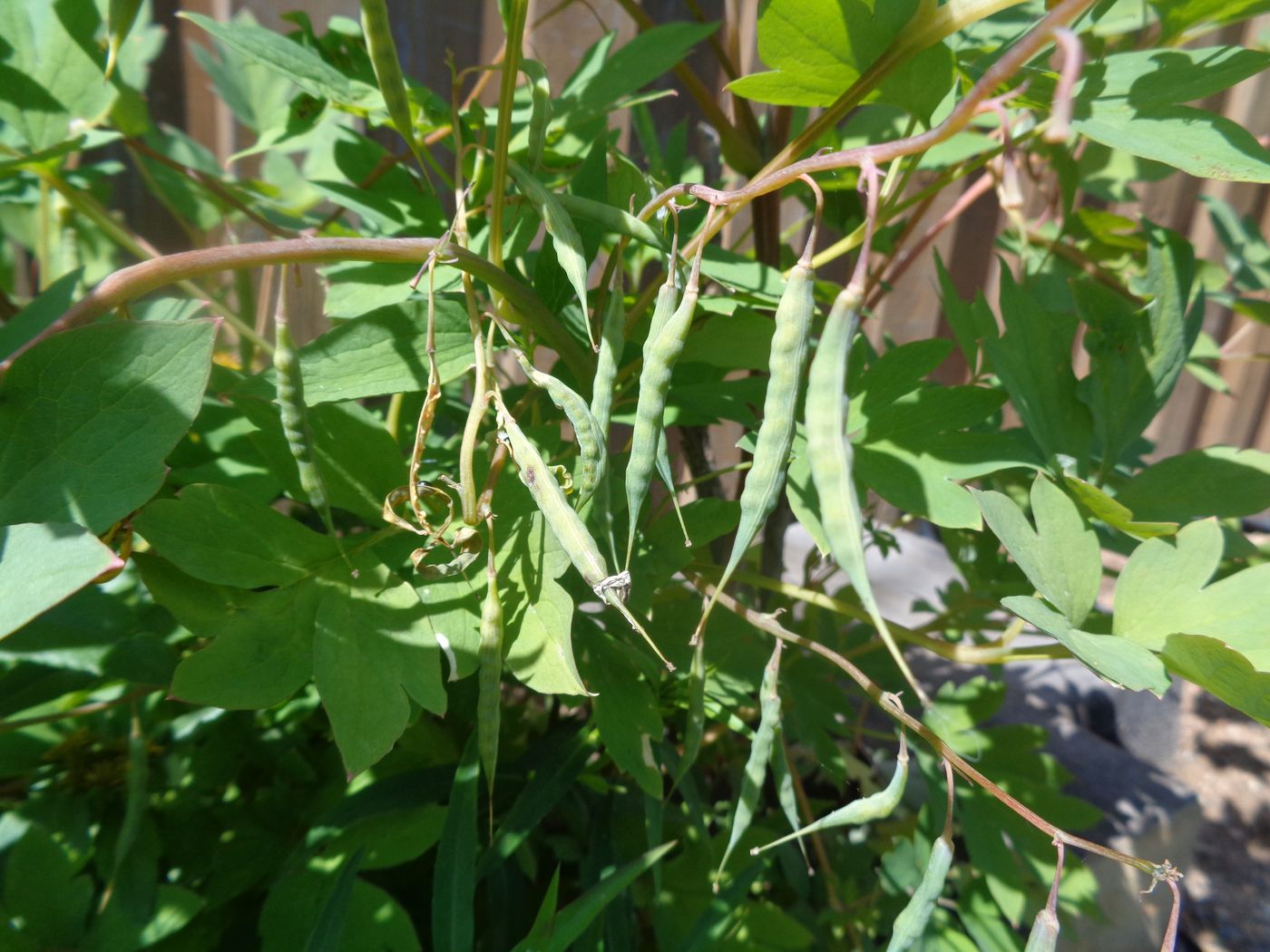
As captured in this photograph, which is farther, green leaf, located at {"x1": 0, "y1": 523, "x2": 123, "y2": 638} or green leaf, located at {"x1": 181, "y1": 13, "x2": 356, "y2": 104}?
green leaf, located at {"x1": 181, "y1": 13, "x2": 356, "y2": 104}

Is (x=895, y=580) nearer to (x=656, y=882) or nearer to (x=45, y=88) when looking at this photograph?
(x=656, y=882)

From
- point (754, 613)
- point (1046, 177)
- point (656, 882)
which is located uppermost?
point (1046, 177)

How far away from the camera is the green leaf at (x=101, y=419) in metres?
0.42

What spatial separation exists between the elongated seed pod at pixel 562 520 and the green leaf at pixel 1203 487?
1.35 ft

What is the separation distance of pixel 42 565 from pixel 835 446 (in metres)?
0.32

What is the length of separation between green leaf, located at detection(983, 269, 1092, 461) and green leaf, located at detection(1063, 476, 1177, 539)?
6 cm

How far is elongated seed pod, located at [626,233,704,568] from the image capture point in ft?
1.34

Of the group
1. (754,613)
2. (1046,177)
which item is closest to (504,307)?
(754,613)

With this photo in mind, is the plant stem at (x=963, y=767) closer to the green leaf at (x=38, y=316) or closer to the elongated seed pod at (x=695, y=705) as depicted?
the elongated seed pod at (x=695, y=705)

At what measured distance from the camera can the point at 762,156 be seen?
2.49 feet

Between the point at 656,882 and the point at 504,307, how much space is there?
41 centimetres

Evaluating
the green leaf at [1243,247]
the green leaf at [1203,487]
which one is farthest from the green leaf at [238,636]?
the green leaf at [1243,247]

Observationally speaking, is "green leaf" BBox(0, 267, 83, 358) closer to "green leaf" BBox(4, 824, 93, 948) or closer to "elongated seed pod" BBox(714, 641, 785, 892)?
"green leaf" BBox(4, 824, 93, 948)

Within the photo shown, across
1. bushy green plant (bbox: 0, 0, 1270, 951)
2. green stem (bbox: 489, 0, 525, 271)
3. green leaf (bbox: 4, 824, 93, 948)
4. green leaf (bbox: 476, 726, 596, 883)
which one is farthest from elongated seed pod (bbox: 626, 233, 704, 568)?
green leaf (bbox: 4, 824, 93, 948)
